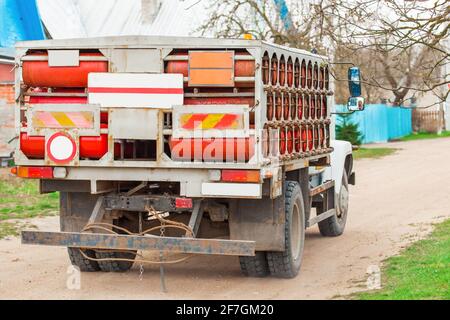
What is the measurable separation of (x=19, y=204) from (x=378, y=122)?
28858mm

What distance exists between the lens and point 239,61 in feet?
31.0

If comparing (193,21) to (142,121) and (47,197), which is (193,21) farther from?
(142,121)

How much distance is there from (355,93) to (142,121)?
389 cm

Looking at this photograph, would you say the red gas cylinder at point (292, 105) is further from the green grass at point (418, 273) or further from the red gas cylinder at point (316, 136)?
the green grass at point (418, 273)

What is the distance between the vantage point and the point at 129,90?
9.71 m

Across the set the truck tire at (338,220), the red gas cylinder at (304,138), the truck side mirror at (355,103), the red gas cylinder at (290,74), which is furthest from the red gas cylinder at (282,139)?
the truck tire at (338,220)

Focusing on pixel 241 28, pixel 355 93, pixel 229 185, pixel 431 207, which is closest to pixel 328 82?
Result: pixel 355 93

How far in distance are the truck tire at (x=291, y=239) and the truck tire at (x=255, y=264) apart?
9cm

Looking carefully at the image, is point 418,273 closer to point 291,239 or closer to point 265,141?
point 291,239

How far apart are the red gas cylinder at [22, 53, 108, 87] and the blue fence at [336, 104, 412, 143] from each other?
28886 mm

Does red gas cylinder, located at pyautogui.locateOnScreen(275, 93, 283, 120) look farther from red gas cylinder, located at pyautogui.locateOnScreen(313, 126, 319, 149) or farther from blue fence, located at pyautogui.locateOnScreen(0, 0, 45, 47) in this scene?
blue fence, located at pyautogui.locateOnScreen(0, 0, 45, 47)

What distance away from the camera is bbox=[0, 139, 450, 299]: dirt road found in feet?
32.4

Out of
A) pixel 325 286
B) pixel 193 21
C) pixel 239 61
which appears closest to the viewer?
pixel 239 61

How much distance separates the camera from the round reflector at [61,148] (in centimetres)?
985
